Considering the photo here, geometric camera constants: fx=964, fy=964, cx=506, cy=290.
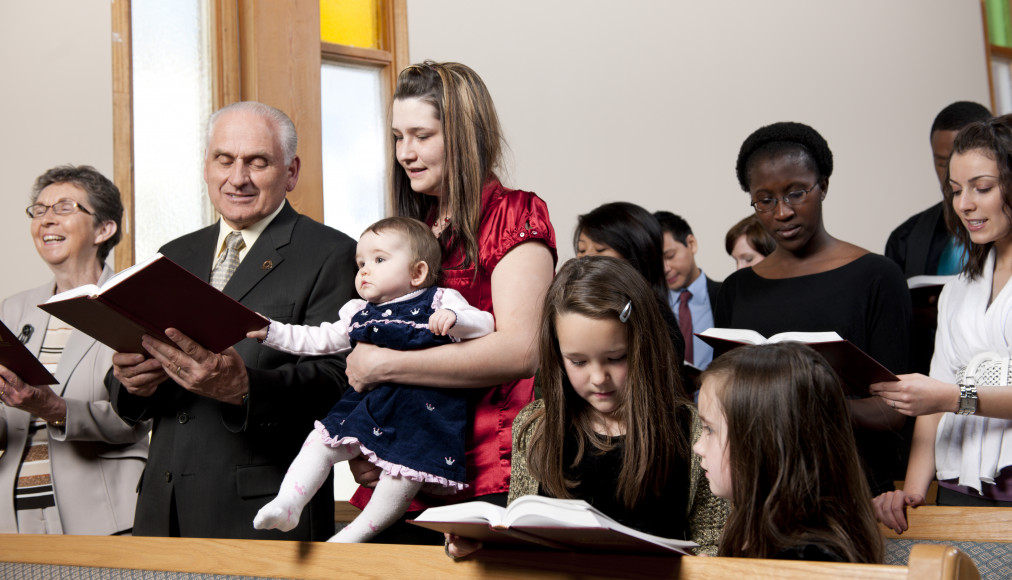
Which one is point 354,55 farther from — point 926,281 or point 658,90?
point 926,281

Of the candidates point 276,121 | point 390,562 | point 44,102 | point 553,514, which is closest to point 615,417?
point 390,562

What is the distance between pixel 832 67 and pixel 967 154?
432 centimetres

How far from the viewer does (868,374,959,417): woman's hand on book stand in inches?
77.4

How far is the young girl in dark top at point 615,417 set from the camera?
174 centimetres

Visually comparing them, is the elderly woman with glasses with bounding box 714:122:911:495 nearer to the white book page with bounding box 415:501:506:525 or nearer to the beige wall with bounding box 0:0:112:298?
the white book page with bounding box 415:501:506:525

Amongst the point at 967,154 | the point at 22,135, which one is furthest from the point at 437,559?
the point at 22,135

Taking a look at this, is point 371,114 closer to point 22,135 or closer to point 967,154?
point 22,135

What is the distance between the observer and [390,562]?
4.94ft

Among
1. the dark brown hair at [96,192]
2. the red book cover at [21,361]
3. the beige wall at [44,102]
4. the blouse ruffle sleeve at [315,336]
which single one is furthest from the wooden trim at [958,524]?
the beige wall at [44,102]

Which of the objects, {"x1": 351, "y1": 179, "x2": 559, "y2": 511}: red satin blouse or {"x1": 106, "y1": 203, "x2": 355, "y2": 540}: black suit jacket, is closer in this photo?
{"x1": 351, "y1": 179, "x2": 559, "y2": 511}: red satin blouse

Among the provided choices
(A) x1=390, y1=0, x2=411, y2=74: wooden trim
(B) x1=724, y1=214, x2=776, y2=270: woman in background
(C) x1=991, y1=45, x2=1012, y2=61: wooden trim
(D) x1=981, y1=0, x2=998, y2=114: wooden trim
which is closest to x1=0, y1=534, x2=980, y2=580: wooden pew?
(A) x1=390, y1=0, x2=411, y2=74: wooden trim

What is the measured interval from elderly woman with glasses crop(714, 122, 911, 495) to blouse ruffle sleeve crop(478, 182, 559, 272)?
0.76 meters

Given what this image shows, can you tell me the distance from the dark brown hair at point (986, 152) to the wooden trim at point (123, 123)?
2.95 metres

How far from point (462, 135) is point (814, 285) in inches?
39.7
